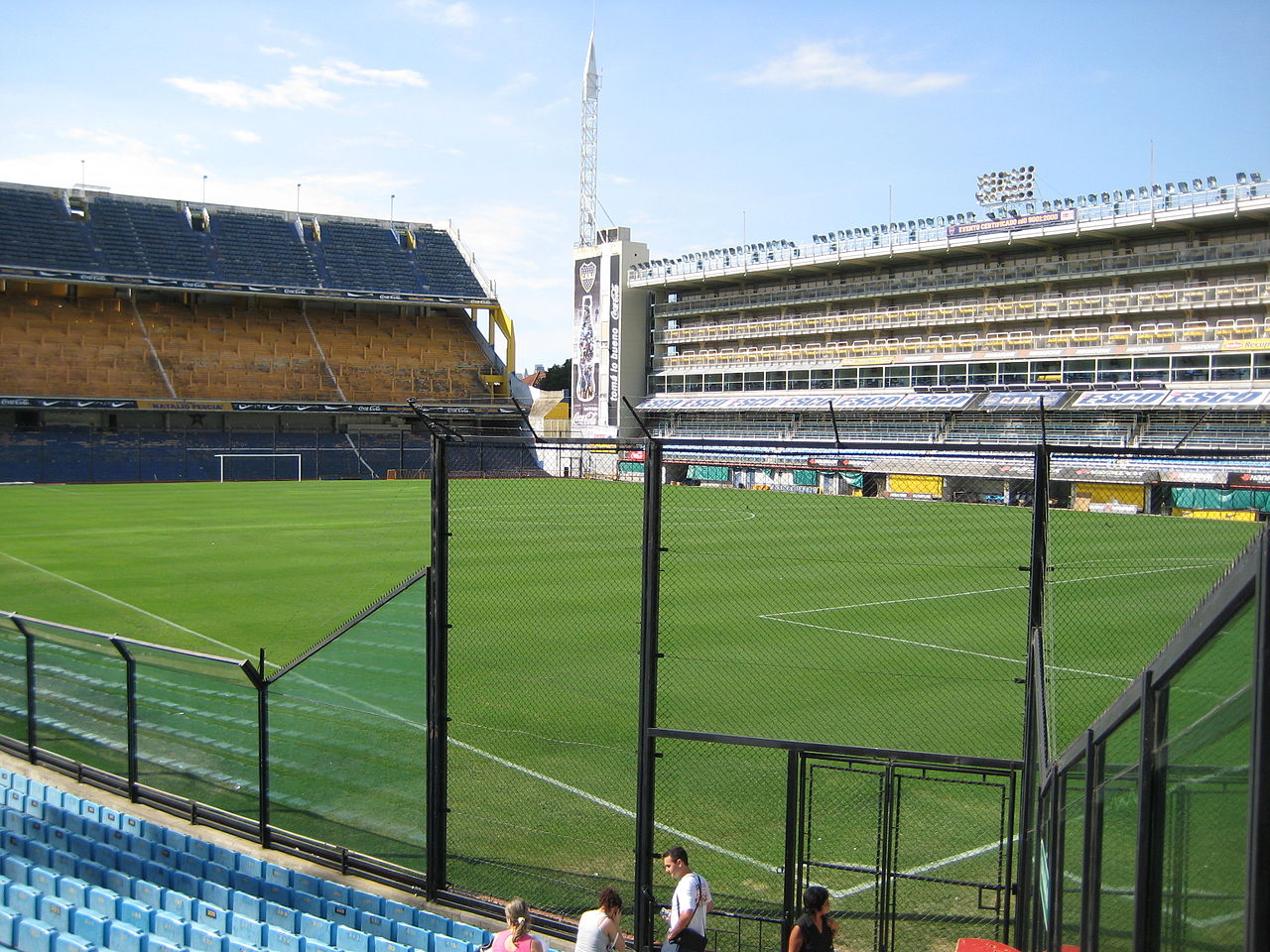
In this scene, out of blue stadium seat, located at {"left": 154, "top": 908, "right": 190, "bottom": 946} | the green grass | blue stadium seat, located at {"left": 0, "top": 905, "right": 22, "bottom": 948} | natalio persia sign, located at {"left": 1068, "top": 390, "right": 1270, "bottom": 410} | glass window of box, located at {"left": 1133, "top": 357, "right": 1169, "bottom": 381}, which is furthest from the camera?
glass window of box, located at {"left": 1133, "top": 357, "right": 1169, "bottom": 381}

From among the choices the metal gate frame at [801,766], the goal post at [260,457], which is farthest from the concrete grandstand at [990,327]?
the metal gate frame at [801,766]

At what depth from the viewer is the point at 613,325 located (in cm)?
7331

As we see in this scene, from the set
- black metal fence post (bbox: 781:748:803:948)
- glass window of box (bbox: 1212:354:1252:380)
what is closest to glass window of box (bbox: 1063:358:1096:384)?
glass window of box (bbox: 1212:354:1252:380)

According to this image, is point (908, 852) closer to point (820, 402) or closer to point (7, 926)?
point (7, 926)

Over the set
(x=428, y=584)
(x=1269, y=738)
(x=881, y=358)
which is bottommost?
(x=428, y=584)

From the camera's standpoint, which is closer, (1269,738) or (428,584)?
(1269,738)

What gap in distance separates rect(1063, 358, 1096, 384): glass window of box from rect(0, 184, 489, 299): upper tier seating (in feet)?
123

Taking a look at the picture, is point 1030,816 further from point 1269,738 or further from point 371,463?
point 371,463

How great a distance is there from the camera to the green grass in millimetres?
8555

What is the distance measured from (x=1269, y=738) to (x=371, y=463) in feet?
203

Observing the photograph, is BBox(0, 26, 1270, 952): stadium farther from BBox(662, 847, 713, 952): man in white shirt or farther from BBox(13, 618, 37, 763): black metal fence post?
BBox(662, 847, 713, 952): man in white shirt

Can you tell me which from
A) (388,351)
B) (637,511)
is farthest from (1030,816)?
(388,351)

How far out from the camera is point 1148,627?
61.3ft

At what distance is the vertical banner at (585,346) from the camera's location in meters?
73.7
